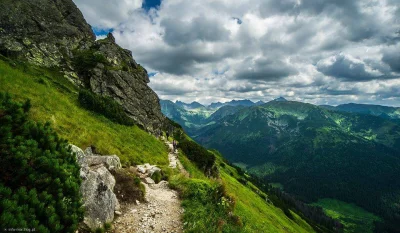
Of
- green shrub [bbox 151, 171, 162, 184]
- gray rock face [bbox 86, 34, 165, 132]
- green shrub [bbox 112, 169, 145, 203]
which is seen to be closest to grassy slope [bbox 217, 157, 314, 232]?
green shrub [bbox 151, 171, 162, 184]

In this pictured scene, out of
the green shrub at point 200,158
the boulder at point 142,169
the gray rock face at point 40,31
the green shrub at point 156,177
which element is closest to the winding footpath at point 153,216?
the green shrub at point 156,177

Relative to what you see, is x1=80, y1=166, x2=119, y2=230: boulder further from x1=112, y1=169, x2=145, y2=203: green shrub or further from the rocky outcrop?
x1=112, y1=169, x2=145, y2=203: green shrub

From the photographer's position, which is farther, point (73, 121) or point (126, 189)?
point (73, 121)

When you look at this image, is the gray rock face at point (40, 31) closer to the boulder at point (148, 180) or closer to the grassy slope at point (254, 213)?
the boulder at point (148, 180)

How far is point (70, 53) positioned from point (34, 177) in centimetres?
5675

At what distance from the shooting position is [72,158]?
13.1 metres

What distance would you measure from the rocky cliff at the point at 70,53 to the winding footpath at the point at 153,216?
32.7 m

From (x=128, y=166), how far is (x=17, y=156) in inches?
627

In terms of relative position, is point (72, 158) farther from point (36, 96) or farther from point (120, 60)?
point (120, 60)

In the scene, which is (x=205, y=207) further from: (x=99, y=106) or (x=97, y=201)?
(x=99, y=106)

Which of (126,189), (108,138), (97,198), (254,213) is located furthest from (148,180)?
(254,213)

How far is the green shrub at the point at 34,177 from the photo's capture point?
845 cm

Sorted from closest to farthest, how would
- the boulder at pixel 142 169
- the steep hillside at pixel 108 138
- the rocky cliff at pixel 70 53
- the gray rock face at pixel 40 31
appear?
the steep hillside at pixel 108 138
the boulder at pixel 142 169
the gray rock face at pixel 40 31
the rocky cliff at pixel 70 53

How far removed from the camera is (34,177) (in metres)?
9.91
